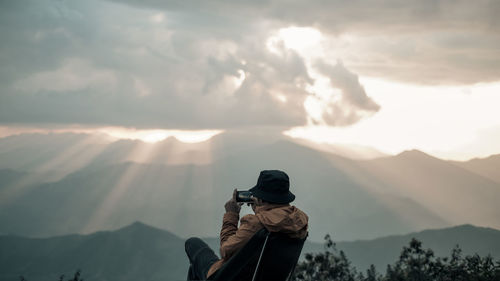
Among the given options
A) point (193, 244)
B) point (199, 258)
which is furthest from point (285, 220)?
point (193, 244)

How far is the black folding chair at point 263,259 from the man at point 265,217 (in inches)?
3.5

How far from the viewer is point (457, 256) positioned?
33.2 feet

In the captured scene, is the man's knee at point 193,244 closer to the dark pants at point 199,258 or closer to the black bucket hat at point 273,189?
the dark pants at point 199,258

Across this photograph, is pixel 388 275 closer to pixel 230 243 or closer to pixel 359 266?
pixel 230 243

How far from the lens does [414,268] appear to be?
33.7 ft

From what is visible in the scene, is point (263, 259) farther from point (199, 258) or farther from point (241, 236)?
point (199, 258)

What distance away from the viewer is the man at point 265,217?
12.3ft

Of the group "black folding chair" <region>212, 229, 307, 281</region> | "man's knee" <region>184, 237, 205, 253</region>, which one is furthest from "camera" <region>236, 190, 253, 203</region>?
"man's knee" <region>184, 237, 205, 253</region>

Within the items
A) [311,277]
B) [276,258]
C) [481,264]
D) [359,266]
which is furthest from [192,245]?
[359,266]

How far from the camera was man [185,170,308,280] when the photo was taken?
3754 millimetres

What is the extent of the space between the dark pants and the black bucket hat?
121cm

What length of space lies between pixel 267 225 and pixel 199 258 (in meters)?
1.64

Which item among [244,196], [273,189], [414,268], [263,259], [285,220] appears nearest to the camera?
Result: [285,220]

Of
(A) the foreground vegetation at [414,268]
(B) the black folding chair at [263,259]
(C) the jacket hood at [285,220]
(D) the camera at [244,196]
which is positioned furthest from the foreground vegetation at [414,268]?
(D) the camera at [244,196]
